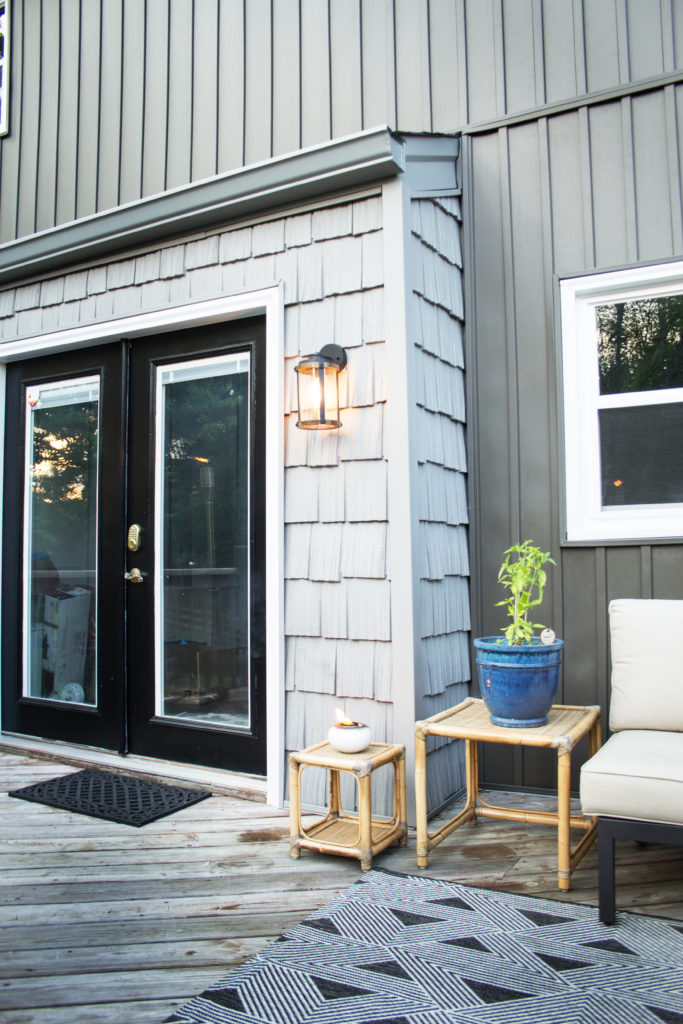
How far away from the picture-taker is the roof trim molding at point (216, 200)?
110 inches

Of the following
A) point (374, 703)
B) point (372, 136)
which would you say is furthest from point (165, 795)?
point (372, 136)

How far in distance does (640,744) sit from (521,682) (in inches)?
14.5

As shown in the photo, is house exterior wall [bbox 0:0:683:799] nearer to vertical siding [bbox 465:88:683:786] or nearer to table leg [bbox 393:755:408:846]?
vertical siding [bbox 465:88:683:786]

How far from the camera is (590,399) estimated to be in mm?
3041

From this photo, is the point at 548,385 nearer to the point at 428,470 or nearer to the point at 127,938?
the point at 428,470

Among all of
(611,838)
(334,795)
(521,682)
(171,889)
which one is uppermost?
(521,682)

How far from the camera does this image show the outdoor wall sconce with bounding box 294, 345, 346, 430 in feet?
9.32

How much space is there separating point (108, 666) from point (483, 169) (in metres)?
2.70

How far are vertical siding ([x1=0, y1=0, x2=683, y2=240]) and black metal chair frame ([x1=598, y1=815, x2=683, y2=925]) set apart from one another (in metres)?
2.61

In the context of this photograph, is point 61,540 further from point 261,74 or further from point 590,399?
point 590,399

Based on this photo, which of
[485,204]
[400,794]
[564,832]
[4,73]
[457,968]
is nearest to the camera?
[457,968]

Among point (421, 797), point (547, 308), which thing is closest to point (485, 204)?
point (547, 308)

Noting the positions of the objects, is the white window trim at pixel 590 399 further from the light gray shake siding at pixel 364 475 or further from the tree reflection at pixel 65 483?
the tree reflection at pixel 65 483

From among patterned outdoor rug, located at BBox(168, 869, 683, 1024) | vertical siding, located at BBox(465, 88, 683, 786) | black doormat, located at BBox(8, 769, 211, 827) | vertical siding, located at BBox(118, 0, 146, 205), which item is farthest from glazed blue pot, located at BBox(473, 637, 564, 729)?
vertical siding, located at BBox(118, 0, 146, 205)
